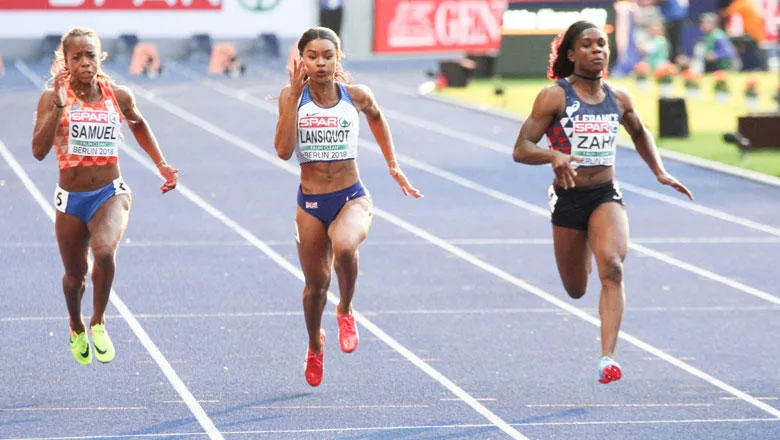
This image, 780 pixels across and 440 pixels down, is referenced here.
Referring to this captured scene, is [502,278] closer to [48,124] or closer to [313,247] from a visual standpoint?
[313,247]

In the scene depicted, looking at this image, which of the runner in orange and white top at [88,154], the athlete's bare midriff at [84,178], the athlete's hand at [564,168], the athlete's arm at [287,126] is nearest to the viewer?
the athlete's hand at [564,168]

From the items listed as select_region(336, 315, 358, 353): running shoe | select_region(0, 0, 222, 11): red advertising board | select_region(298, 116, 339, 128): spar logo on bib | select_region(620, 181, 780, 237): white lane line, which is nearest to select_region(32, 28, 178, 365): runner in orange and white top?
select_region(298, 116, 339, 128): spar logo on bib

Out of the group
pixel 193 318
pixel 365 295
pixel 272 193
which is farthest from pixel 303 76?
pixel 272 193

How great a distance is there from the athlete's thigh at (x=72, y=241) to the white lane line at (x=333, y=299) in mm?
2591

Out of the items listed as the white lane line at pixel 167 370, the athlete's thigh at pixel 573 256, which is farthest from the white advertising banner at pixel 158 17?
the athlete's thigh at pixel 573 256

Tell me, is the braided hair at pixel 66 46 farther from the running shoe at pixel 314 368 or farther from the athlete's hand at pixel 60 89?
the running shoe at pixel 314 368

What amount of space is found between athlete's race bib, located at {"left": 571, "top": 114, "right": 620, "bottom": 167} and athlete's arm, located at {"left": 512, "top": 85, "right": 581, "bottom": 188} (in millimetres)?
131

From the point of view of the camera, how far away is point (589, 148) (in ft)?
29.1

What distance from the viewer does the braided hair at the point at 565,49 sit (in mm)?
8836

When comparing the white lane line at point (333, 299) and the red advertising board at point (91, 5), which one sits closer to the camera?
the white lane line at point (333, 299)

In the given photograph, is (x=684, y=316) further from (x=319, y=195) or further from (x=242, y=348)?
(x=319, y=195)

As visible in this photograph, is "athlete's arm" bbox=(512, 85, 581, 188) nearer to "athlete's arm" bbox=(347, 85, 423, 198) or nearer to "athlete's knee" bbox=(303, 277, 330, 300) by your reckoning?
"athlete's arm" bbox=(347, 85, 423, 198)

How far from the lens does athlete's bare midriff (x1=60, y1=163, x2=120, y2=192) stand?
30.1 ft

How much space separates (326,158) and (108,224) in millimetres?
1290
